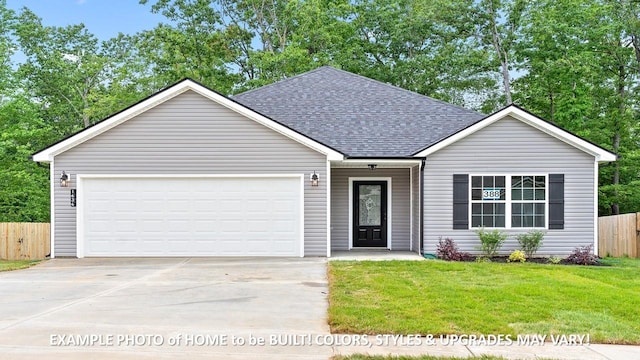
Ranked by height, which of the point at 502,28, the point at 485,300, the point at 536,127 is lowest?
the point at 485,300

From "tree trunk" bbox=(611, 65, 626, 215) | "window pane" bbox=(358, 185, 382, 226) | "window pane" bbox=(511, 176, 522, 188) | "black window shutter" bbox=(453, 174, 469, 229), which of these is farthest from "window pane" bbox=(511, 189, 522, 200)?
"tree trunk" bbox=(611, 65, 626, 215)

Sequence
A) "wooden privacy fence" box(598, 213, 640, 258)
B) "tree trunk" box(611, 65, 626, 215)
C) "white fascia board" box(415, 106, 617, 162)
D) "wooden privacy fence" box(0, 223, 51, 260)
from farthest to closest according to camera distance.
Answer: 1. "tree trunk" box(611, 65, 626, 215)
2. "wooden privacy fence" box(0, 223, 51, 260)
3. "wooden privacy fence" box(598, 213, 640, 258)
4. "white fascia board" box(415, 106, 617, 162)

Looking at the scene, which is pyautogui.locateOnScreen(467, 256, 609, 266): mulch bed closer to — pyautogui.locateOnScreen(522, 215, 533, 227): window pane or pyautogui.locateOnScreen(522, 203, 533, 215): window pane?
pyautogui.locateOnScreen(522, 215, 533, 227): window pane

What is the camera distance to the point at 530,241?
41.2 ft

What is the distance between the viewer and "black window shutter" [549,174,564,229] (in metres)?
12.8

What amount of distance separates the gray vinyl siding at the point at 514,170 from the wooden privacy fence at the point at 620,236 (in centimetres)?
333

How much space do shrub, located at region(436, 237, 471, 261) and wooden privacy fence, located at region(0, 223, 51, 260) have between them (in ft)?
38.1

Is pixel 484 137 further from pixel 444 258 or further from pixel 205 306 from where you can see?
pixel 205 306

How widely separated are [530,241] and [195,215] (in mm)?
8393

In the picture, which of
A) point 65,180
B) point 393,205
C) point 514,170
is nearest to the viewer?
point 65,180

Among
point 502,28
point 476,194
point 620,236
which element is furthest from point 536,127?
point 502,28

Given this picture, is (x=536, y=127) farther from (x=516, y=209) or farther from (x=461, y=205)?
(x=461, y=205)

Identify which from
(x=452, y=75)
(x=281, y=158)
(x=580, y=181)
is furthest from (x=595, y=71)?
(x=281, y=158)

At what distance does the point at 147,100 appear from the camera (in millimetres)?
12578
